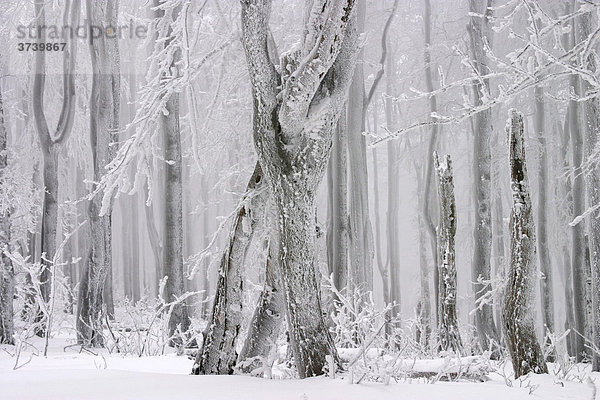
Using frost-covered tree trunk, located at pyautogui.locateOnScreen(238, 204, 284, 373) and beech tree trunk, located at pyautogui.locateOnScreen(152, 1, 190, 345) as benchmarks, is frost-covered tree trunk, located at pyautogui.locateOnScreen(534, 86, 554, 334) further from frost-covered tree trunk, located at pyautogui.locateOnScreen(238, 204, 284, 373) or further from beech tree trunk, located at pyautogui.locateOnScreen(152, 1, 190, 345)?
frost-covered tree trunk, located at pyautogui.locateOnScreen(238, 204, 284, 373)

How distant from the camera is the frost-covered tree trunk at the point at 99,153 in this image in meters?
9.42

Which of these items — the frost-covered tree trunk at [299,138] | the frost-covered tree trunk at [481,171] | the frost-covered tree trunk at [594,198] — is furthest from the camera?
the frost-covered tree trunk at [481,171]

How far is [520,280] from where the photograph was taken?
539cm

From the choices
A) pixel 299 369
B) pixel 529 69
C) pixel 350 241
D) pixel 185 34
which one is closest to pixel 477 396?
pixel 299 369

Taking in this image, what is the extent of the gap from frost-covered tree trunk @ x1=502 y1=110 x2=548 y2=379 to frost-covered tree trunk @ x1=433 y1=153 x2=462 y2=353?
3.67ft

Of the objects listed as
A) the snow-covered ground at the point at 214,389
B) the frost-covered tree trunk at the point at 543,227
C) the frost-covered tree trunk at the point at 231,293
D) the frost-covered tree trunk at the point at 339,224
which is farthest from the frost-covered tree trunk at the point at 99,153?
the frost-covered tree trunk at the point at 543,227

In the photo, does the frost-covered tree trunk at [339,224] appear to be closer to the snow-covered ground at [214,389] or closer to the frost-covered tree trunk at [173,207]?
the frost-covered tree trunk at [173,207]

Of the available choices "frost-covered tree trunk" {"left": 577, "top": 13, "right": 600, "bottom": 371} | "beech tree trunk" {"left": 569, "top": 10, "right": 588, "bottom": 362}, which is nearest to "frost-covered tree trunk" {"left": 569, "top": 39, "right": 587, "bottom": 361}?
"beech tree trunk" {"left": 569, "top": 10, "right": 588, "bottom": 362}

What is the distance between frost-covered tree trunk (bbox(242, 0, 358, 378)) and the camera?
386 centimetres

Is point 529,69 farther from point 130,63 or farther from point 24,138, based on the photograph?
point 130,63

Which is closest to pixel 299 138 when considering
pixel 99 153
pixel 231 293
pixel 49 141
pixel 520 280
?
pixel 231 293

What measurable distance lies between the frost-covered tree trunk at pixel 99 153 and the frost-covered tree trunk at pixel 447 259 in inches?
193

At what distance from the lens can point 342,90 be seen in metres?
4.25

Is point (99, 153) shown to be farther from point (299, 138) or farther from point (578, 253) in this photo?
point (578, 253)
